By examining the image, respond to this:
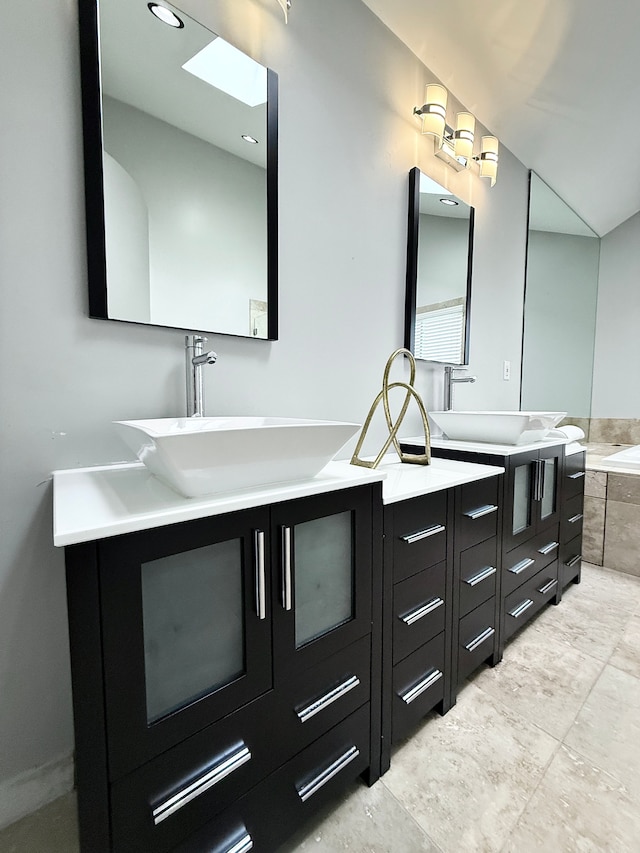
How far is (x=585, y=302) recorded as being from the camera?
345 cm

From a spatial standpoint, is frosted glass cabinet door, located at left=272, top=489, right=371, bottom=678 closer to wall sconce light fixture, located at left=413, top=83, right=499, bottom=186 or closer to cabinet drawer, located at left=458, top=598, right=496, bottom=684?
cabinet drawer, located at left=458, top=598, right=496, bottom=684

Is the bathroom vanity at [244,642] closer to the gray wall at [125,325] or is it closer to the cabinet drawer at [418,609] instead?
the cabinet drawer at [418,609]

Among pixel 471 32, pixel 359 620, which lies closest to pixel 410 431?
pixel 359 620

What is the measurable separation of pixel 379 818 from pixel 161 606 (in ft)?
2.79

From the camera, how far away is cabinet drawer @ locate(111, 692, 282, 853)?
24.4 inches

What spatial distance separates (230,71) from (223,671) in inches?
63.6

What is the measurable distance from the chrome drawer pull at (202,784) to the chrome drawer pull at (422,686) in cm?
53

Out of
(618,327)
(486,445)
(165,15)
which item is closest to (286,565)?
(486,445)

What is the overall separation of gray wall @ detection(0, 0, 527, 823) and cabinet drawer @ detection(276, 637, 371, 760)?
0.60 metres

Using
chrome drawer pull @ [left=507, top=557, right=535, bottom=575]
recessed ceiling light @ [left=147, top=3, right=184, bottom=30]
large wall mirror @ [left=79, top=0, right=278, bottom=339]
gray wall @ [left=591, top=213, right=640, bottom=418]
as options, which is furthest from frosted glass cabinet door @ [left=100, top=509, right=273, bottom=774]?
gray wall @ [left=591, top=213, right=640, bottom=418]

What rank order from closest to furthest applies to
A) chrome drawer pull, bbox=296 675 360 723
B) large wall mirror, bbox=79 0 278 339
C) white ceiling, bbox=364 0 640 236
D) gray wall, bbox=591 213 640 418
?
chrome drawer pull, bbox=296 675 360 723
large wall mirror, bbox=79 0 278 339
white ceiling, bbox=364 0 640 236
gray wall, bbox=591 213 640 418

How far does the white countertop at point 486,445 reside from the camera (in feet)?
4.95

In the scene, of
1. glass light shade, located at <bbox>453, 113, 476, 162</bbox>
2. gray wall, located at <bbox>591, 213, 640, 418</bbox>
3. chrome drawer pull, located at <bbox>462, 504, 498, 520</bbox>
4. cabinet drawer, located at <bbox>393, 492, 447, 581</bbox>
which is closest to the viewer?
cabinet drawer, located at <bbox>393, 492, 447, 581</bbox>

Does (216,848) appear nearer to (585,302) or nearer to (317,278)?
(317,278)
